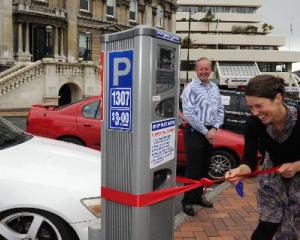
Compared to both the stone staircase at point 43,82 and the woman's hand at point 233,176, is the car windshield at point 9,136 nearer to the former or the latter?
the woman's hand at point 233,176

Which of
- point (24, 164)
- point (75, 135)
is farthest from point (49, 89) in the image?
point (24, 164)

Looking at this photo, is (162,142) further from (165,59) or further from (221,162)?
(221,162)

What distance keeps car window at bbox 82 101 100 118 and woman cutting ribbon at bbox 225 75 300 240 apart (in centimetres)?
558

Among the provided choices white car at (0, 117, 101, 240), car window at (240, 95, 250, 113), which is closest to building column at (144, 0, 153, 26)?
car window at (240, 95, 250, 113)

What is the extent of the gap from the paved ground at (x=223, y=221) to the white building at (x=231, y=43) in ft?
179

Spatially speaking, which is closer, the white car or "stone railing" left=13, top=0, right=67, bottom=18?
the white car

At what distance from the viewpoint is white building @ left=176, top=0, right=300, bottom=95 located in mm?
66750

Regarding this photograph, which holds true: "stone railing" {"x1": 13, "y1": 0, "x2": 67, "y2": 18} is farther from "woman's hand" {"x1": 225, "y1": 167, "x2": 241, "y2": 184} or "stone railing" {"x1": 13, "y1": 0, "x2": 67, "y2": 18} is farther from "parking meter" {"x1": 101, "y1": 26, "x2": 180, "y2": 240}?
→ "woman's hand" {"x1": 225, "y1": 167, "x2": 241, "y2": 184}

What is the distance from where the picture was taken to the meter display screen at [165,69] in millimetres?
2605

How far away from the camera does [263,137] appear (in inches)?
112

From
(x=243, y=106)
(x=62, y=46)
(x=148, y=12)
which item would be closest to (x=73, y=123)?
(x=243, y=106)

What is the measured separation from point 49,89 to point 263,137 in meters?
24.8

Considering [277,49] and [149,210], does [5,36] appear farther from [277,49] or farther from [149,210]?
[277,49]

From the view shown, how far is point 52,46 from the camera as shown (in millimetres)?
33781
